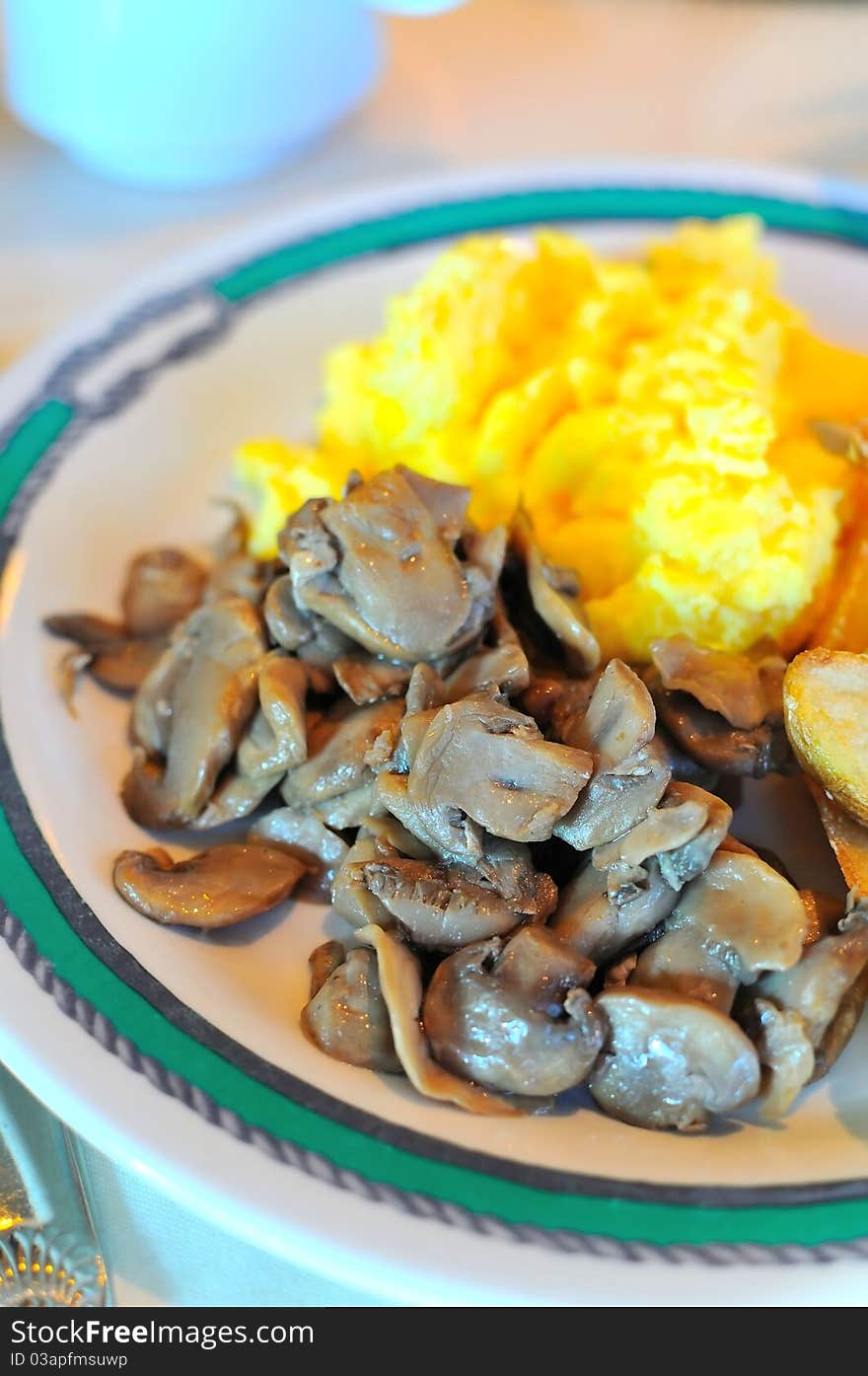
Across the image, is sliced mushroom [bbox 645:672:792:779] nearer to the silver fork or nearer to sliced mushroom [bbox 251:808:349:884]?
sliced mushroom [bbox 251:808:349:884]

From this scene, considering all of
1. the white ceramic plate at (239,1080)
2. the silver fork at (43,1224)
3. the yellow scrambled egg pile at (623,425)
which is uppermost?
the yellow scrambled egg pile at (623,425)

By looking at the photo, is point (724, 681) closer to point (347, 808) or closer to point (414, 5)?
point (347, 808)

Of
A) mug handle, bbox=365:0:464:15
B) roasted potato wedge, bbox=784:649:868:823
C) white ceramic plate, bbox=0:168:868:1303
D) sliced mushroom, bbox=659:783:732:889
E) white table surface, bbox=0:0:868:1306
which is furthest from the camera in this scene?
white table surface, bbox=0:0:868:1306

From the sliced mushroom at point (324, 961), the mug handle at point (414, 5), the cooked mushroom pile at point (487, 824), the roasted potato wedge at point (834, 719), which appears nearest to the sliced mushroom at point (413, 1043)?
the cooked mushroom pile at point (487, 824)

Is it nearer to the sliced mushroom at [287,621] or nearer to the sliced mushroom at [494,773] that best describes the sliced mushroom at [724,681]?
the sliced mushroom at [494,773]

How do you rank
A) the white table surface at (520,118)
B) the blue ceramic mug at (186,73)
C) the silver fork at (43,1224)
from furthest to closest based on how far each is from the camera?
1. the white table surface at (520,118)
2. the blue ceramic mug at (186,73)
3. the silver fork at (43,1224)

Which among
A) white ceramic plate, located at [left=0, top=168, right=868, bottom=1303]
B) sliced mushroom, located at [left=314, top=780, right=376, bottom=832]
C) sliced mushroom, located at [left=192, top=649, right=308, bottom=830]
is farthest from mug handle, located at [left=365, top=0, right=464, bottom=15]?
sliced mushroom, located at [left=314, top=780, right=376, bottom=832]
